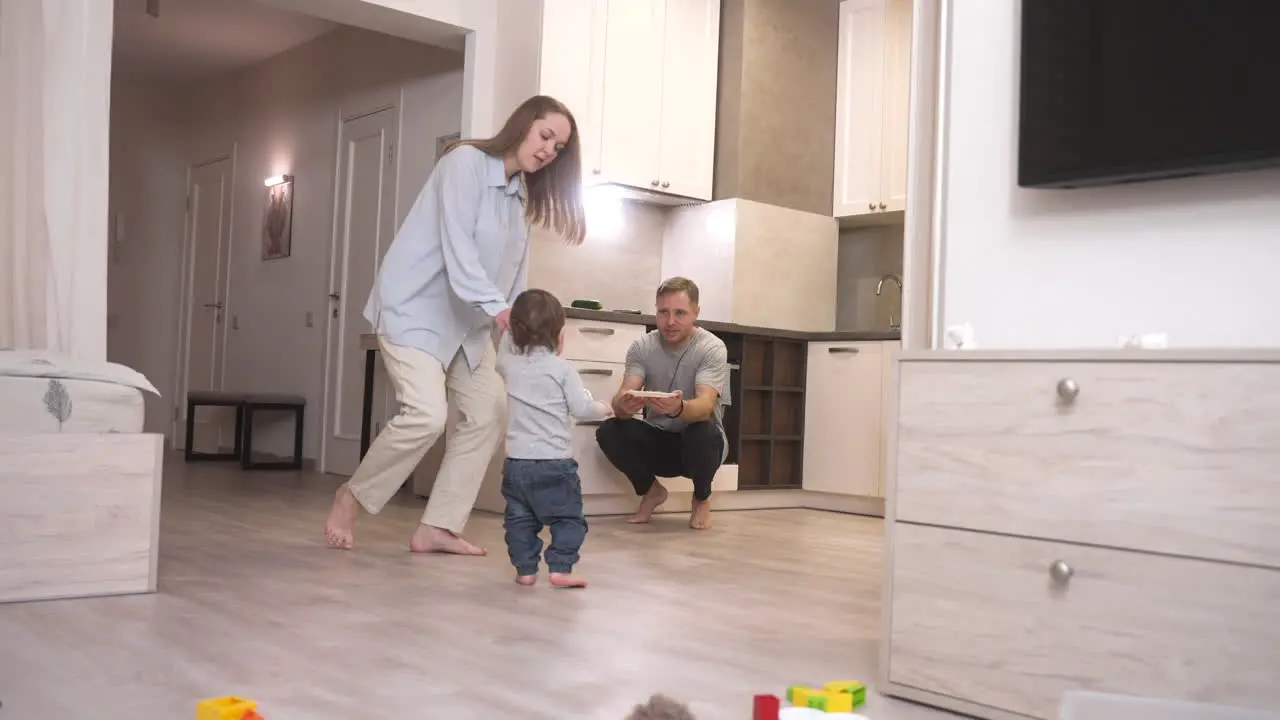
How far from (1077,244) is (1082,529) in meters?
0.61

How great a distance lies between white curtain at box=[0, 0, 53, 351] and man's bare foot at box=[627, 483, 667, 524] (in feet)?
7.48

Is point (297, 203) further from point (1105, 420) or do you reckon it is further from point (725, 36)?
point (1105, 420)

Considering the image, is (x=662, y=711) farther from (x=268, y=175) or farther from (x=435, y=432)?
(x=268, y=175)

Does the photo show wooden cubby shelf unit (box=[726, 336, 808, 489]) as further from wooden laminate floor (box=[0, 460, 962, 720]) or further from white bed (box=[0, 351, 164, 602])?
white bed (box=[0, 351, 164, 602])

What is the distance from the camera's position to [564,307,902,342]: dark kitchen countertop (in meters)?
4.76

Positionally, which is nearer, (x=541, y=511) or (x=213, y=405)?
(x=541, y=511)

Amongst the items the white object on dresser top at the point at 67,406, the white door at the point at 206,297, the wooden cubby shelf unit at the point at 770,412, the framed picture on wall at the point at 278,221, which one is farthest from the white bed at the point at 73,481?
the white door at the point at 206,297

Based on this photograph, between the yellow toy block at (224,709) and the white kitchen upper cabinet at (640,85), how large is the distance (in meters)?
3.73

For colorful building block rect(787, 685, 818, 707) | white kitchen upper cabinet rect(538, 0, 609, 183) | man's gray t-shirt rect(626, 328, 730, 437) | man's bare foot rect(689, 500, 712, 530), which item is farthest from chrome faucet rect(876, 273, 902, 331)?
colorful building block rect(787, 685, 818, 707)

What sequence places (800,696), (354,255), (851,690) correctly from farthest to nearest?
(354,255), (851,690), (800,696)

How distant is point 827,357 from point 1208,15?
12.6 ft

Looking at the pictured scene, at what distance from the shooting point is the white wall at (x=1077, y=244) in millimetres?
1950

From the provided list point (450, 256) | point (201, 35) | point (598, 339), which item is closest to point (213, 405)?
point (201, 35)

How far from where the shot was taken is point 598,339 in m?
4.80
